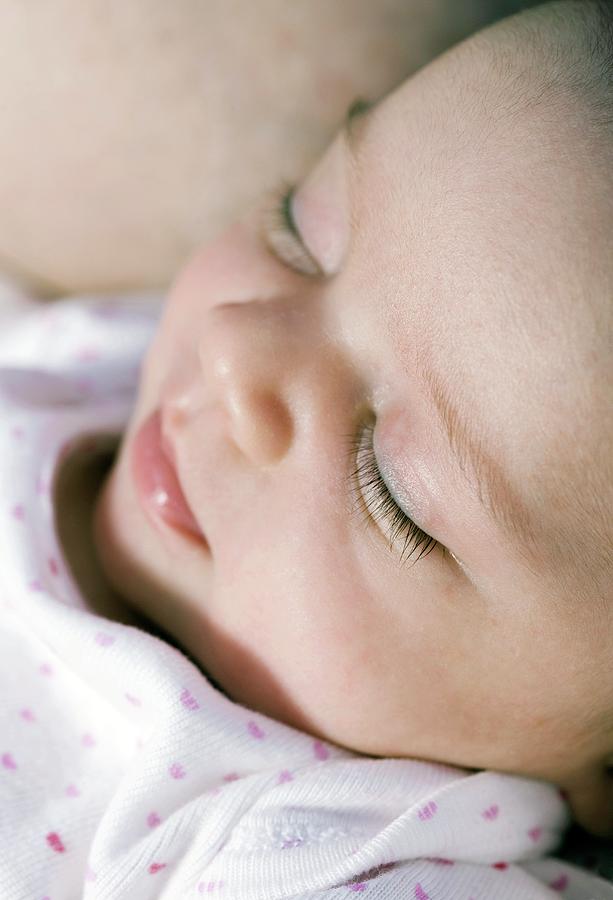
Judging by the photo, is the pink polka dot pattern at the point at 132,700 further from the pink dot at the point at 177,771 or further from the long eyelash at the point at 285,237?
the long eyelash at the point at 285,237

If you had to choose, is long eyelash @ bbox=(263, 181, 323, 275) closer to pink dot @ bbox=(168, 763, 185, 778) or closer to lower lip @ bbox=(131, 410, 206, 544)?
lower lip @ bbox=(131, 410, 206, 544)

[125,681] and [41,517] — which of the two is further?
[41,517]

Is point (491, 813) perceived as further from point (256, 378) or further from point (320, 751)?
point (256, 378)

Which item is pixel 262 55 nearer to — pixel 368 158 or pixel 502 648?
pixel 368 158

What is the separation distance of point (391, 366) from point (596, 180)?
9.0 inches

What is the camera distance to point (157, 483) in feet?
3.27

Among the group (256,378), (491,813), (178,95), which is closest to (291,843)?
(491,813)

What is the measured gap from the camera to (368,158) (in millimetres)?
924

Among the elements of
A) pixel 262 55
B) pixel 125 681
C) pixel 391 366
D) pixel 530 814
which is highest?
pixel 262 55

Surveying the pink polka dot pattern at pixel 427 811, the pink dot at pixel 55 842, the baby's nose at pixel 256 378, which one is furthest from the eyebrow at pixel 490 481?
the pink dot at pixel 55 842

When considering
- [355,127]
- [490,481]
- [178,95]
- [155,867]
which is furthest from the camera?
[178,95]

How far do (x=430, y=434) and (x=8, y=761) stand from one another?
21.5 inches

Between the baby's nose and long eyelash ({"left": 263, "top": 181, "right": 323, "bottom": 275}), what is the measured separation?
93 millimetres

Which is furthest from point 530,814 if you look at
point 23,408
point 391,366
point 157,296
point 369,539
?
point 157,296
